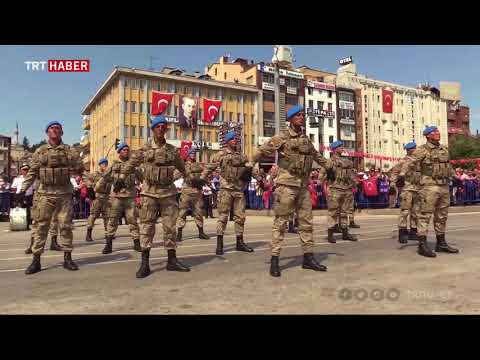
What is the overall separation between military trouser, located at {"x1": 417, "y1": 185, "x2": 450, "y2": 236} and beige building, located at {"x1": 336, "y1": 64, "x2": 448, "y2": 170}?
59.1 metres

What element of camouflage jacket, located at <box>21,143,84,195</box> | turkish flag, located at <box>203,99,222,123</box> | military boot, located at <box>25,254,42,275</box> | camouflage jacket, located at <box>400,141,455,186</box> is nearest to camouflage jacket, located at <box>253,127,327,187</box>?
camouflage jacket, located at <box>400,141,455,186</box>

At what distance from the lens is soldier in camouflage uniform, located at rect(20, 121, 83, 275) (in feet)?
21.6

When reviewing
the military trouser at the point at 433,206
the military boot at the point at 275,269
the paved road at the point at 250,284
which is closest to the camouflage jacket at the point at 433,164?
the military trouser at the point at 433,206

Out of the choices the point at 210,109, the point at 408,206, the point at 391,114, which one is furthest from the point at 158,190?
the point at 391,114

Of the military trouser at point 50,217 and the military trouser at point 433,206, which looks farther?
the military trouser at point 433,206

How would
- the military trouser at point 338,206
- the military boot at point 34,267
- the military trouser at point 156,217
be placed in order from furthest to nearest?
the military trouser at point 338,206, the military boot at point 34,267, the military trouser at point 156,217

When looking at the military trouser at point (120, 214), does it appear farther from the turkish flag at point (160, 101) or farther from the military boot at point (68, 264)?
the turkish flag at point (160, 101)

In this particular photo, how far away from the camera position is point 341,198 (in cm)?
961

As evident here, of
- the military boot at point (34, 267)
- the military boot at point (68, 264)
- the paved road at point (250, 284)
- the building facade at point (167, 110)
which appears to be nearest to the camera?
the paved road at point (250, 284)

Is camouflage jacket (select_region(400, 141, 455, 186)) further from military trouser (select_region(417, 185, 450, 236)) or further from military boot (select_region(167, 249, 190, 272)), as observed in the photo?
military boot (select_region(167, 249, 190, 272))

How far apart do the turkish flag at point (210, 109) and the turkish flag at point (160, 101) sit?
4.96 meters

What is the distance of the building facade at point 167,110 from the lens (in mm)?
48906
